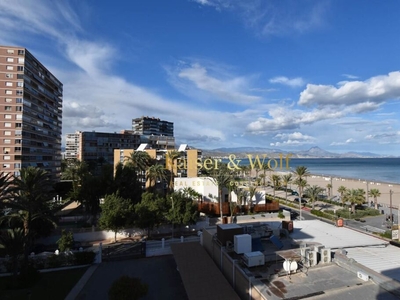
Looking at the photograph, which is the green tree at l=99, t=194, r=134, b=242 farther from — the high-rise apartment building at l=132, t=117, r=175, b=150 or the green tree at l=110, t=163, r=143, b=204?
the high-rise apartment building at l=132, t=117, r=175, b=150

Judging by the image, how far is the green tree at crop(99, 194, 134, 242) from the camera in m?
29.0

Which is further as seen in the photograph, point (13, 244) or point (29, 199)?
point (29, 199)

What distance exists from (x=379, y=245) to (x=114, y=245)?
26.2 meters

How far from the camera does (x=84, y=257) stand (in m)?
24.3

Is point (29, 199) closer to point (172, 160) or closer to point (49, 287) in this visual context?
point (49, 287)

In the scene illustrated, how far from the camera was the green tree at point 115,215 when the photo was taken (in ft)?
95.2

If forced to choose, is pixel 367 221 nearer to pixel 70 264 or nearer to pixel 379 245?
pixel 379 245

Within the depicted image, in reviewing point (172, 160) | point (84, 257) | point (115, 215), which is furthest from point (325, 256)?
point (172, 160)

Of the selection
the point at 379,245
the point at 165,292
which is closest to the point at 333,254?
the point at 379,245

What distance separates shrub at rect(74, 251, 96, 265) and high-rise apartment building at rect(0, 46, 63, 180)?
134 ft

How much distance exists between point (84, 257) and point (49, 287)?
14.4ft

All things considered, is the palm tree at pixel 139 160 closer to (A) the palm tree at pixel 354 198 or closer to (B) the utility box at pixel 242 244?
(B) the utility box at pixel 242 244

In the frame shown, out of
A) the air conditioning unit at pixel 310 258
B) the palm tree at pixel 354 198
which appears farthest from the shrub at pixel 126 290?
the palm tree at pixel 354 198

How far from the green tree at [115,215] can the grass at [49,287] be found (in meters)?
6.18
